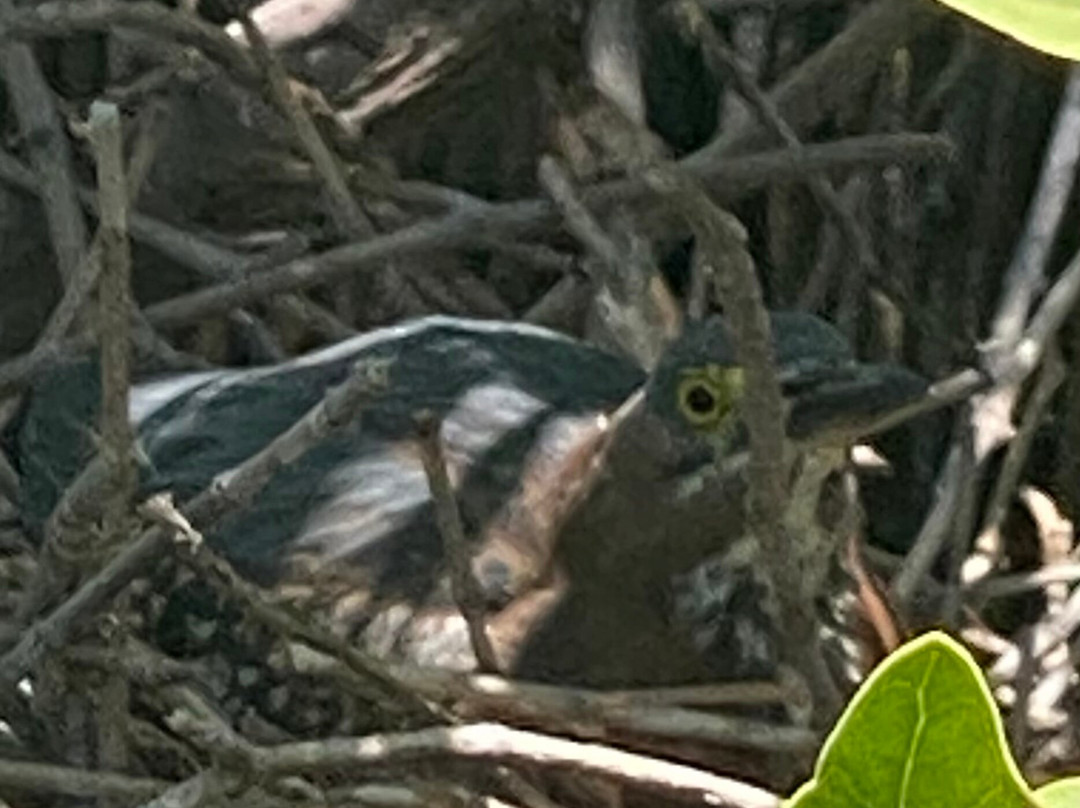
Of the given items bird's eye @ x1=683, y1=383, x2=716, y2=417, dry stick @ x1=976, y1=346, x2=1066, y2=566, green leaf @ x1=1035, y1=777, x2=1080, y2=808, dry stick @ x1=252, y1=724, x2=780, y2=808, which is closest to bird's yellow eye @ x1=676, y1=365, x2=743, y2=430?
bird's eye @ x1=683, y1=383, x2=716, y2=417

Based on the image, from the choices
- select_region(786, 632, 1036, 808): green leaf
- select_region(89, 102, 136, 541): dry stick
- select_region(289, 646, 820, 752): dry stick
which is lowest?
select_region(289, 646, 820, 752): dry stick

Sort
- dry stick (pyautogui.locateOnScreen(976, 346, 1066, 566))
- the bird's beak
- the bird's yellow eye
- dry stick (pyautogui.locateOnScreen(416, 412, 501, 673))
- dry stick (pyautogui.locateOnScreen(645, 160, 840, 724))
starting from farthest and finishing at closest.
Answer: dry stick (pyautogui.locateOnScreen(976, 346, 1066, 566))
the bird's yellow eye
the bird's beak
dry stick (pyautogui.locateOnScreen(416, 412, 501, 673))
dry stick (pyautogui.locateOnScreen(645, 160, 840, 724))

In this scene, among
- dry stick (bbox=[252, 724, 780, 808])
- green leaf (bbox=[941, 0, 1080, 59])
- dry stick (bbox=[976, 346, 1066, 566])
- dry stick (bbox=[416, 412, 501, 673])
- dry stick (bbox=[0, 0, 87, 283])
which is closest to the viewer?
green leaf (bbox=[941, 0, 1080, 59])

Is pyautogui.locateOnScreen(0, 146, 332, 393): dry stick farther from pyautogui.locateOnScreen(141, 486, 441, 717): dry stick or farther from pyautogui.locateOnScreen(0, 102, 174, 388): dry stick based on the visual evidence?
pyautogui.locateOnScreen(141, 486, 441, 717): dry stick

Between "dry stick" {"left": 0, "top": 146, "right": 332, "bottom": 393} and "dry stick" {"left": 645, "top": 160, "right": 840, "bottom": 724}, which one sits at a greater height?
"dry stick" {"left": 645, "top": 160, "right": 840, "bottom": 724}

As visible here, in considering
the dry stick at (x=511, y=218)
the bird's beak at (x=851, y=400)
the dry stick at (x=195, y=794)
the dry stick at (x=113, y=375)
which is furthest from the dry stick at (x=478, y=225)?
the dry stick at (x=195, y=794)

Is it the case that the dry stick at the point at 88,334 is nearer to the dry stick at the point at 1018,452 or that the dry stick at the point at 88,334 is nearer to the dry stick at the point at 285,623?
the dry stick at the point at 285,623

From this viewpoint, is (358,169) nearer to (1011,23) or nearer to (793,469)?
(793,469)
